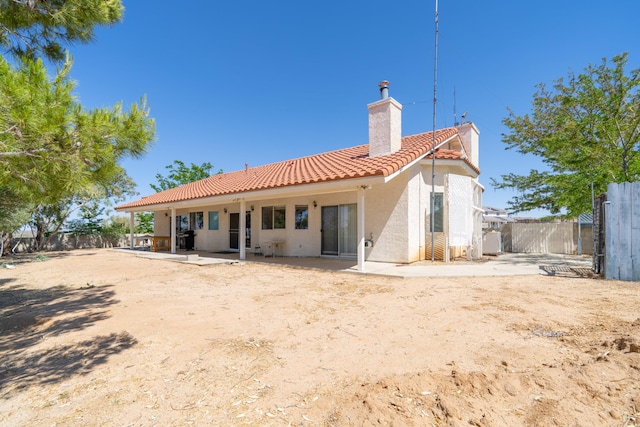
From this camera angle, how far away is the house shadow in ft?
11.5

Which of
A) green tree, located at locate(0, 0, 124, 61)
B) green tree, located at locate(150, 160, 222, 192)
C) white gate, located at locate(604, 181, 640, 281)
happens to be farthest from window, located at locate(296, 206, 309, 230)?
green tree, located at locate(150, 160, 222, 192)

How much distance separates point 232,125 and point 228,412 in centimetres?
2418

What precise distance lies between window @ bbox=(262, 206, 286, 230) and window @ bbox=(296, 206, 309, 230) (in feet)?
2.82

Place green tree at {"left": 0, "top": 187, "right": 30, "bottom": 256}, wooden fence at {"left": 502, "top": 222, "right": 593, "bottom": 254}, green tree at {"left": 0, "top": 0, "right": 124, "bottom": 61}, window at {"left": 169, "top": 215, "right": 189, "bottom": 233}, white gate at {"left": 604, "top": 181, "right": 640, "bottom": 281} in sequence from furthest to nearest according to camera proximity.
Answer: window at {"left": 169, "top": 215, "right": 189, "bottom": 233} → wooden fence at {"left": 502, "top": 222, "right": 593, "bottom": 254} → green tree at {"left": 0, "top": 187, "right": 30, "bottom": 256} → white gate at {"left": 604, "top": 181, "right": 640, "bottom": 281} → green tree at {"left": 0, "top": 0, "right": 124, "bottom": 61}

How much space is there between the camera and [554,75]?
14.2 m

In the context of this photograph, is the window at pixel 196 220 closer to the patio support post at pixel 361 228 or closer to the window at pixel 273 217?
the window at pixel 273 217

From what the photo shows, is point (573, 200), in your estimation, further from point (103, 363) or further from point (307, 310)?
point (103, 363)

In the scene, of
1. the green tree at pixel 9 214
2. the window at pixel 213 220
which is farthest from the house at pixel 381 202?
the green tree at pixel 9 214

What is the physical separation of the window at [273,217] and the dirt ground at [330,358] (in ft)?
24.0

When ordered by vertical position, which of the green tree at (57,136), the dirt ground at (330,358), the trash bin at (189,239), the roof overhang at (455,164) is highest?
the roof overhang at (455,164)

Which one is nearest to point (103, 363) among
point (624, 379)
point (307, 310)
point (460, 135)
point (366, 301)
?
point (307, 310)

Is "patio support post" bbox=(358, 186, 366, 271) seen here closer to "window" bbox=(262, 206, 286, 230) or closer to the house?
the house

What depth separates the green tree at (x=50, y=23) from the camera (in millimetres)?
4633

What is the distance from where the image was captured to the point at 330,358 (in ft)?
11.7
